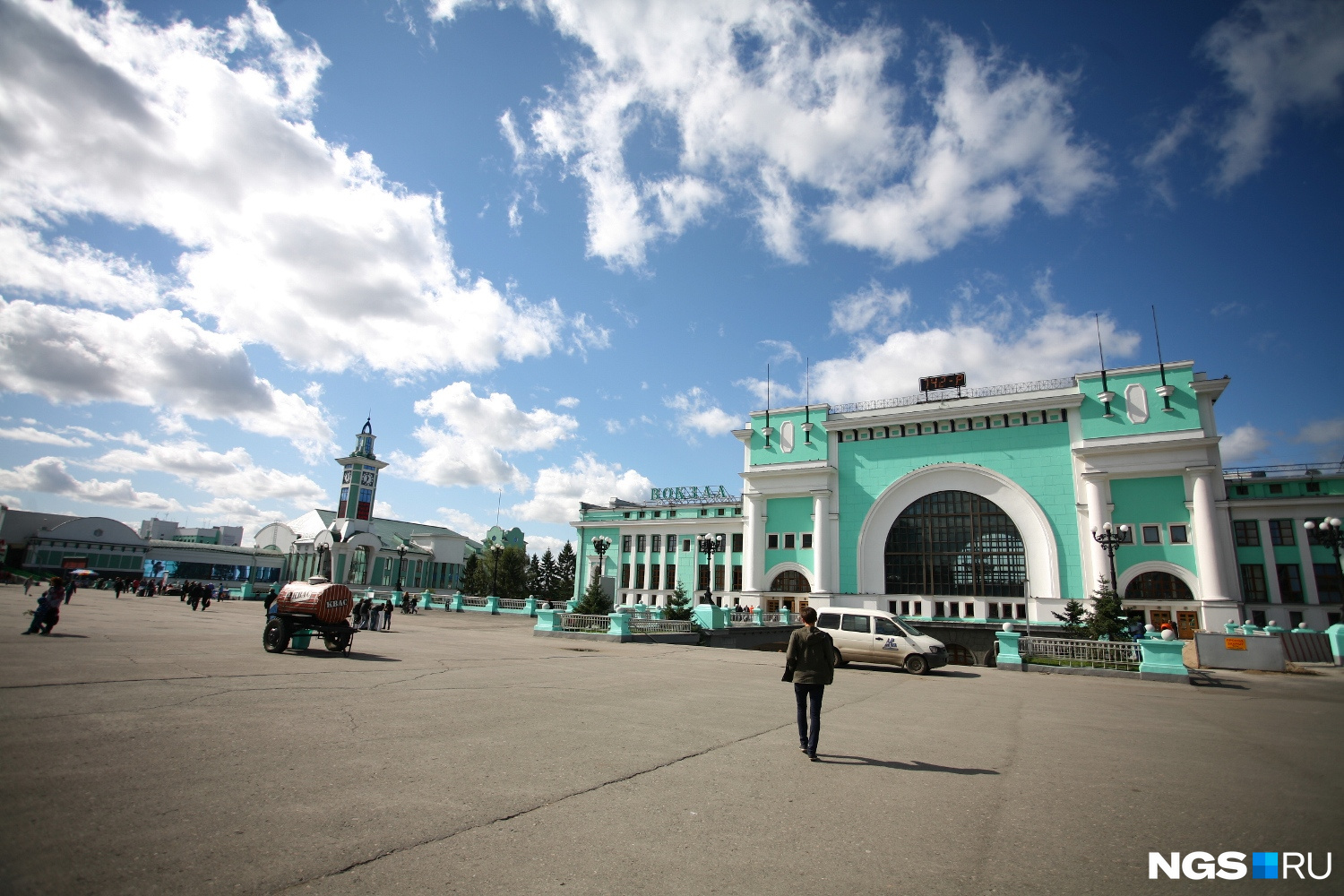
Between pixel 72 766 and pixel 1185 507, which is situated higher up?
pixel 1185 507

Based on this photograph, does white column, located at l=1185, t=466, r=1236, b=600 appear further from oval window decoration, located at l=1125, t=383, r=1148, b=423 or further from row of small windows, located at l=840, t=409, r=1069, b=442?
row of small windows, located at l=840, t=409, r=1069, b=442

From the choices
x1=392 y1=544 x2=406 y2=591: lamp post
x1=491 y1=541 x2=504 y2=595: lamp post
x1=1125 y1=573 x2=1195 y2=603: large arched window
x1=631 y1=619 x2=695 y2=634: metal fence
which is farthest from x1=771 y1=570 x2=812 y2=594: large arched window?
x1=491 y1=541 x2=504 y2=595: lamp post

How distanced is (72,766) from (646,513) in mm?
59300

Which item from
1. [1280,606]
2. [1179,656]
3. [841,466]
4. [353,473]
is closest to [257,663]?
[1179,656]

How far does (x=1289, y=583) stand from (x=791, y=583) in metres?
30.4

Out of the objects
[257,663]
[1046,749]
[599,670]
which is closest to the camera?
[1046,749]

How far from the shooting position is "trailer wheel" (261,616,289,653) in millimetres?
13609

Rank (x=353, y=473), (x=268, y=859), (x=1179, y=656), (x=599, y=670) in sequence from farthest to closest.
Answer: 1. (x=353, y=473)
2. (x=1179, y=656)
3. (x=599, y=670)
4. (x=268, y=859)

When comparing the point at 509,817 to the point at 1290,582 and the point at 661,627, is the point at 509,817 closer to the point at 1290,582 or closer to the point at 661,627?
the point at 661,627

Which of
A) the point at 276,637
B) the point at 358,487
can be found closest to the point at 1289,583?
the point at 276,637

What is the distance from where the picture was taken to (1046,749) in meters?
8.09

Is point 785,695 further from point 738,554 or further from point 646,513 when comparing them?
point 646,513

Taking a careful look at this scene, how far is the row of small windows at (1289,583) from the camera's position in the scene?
37.6m

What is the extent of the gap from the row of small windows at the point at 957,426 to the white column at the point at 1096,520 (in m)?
4.69
